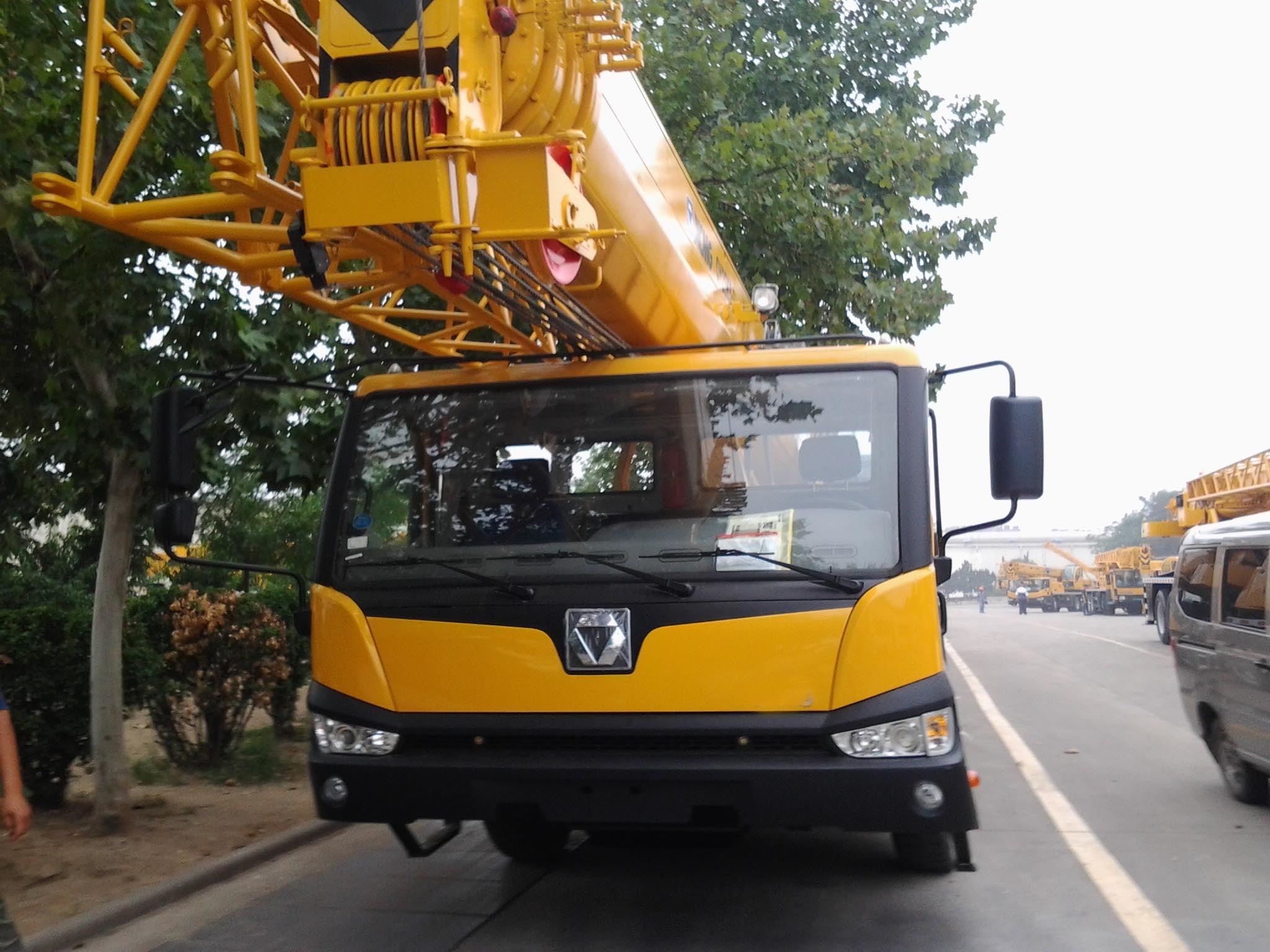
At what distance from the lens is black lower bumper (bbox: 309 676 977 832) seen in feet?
14.4

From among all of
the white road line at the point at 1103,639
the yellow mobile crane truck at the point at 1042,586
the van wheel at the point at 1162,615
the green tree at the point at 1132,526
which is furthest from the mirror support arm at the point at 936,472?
the green tree at the point at 1132,526

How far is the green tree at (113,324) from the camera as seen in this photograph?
21.6 ft

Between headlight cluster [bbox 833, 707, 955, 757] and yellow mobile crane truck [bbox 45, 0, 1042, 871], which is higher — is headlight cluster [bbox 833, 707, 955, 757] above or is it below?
below

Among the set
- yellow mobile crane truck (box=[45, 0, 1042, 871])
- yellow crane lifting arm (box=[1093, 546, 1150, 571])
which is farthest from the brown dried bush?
yellow crane lifting arm (box=[1093, 546, 1150, 571])

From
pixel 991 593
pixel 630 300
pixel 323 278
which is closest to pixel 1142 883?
pixel 630 300

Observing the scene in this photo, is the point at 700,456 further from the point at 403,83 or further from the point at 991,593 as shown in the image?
the point at 991,593

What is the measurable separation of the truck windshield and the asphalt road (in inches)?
62.5

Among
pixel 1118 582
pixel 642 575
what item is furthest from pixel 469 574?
pixel 1118 582

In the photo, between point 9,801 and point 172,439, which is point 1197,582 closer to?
point 172,439

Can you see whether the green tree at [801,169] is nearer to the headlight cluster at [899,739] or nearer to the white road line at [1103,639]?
the headlight cluster at [899,739]

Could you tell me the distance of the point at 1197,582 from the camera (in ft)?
28.2

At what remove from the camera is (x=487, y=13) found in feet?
13.2

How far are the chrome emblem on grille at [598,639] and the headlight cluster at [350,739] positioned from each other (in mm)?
760

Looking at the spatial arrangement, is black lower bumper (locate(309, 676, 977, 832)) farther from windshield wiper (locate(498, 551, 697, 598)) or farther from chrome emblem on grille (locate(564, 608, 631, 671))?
windshield wiper (locate(498, 551, 697, 598))
